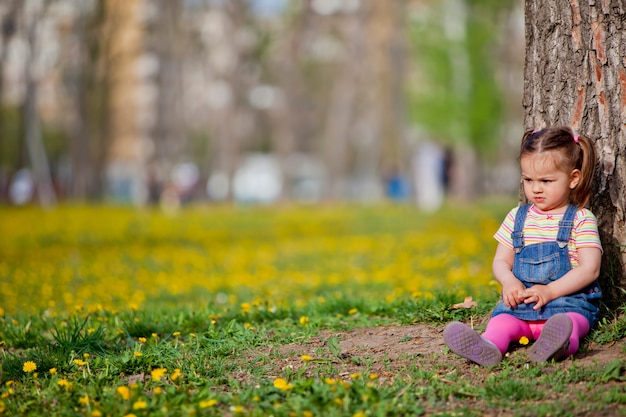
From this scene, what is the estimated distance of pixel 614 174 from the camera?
421cm

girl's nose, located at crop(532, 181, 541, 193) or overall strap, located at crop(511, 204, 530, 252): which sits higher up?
girl's nose, located at crop(532, 181, 541, 193)

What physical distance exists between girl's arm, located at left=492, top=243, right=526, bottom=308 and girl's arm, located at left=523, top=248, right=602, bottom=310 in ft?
0.17

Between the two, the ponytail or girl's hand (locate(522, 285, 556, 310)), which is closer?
girl's hand (locate(522, 285, 556, 310))

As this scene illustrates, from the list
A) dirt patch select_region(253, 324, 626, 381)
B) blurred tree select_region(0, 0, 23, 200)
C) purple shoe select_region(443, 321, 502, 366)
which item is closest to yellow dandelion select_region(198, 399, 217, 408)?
dirt patch select_region(253, 324, 626, 381)

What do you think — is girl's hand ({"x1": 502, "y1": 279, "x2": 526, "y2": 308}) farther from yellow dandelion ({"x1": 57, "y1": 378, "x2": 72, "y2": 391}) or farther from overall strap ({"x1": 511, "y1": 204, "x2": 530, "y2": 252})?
yellow dandelion ({"x1": 57, "y1": 378, "x2": 72, "y2": 391})

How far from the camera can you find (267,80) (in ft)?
136

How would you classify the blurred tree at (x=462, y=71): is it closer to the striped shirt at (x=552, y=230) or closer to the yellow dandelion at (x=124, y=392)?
the striped shirt at (x=552, y=230)

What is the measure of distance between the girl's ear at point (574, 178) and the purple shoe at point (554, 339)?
2.44 ft

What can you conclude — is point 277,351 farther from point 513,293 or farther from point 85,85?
point 85,85

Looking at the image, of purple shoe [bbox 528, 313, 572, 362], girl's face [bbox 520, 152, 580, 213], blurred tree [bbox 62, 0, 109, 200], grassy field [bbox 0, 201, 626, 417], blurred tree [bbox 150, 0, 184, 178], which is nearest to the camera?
grassy field [bbox 0, 201, 626, 417]

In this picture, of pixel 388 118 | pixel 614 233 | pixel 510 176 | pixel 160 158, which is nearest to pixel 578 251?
pixel 614 233

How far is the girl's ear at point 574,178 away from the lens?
4.05m

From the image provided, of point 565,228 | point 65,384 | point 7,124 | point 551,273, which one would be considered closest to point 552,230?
point 565,228

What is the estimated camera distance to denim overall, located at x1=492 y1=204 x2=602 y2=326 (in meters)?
3.94
